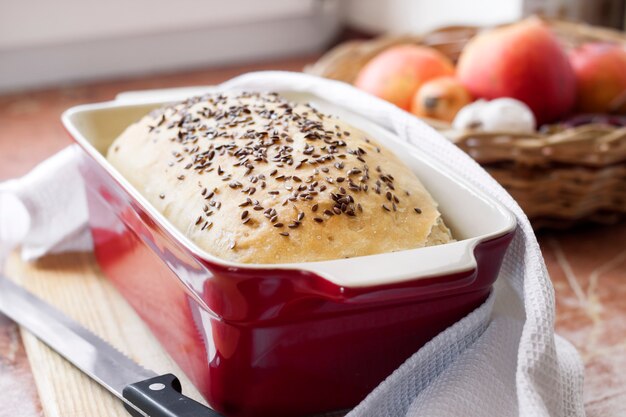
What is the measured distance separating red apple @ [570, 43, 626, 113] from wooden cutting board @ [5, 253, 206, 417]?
67cm

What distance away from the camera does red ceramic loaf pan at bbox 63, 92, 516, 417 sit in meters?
0.56

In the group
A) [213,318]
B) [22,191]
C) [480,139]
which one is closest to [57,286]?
[22,191]

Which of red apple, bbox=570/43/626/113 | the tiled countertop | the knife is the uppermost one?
red apple, bbox=570/43/626/113

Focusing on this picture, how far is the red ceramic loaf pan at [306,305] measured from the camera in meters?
0.56

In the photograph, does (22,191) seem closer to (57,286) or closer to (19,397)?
(57,286)

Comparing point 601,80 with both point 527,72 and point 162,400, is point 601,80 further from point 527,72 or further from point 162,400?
point 162,400

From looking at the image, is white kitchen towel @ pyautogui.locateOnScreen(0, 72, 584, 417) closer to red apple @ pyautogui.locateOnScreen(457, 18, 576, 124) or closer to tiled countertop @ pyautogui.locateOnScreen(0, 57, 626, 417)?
tiled countertop @ pyautogui.locateOnScreen(0, 57, 626, 417)

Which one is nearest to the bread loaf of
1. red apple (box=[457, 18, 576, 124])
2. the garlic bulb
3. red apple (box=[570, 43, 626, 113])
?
the garlic bulb

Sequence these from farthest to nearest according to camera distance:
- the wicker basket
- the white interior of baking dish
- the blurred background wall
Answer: the blurred background wall
the wicker basket
the white interior of baking dish

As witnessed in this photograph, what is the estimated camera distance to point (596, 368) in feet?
2.55

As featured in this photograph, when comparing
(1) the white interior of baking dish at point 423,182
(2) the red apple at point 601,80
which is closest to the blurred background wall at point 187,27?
(2) the red apple at point 601,80

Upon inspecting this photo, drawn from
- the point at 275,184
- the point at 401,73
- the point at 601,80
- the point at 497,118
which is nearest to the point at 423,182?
the point at 275,184

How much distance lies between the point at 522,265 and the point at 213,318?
0.83ft

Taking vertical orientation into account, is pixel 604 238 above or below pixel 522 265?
below
